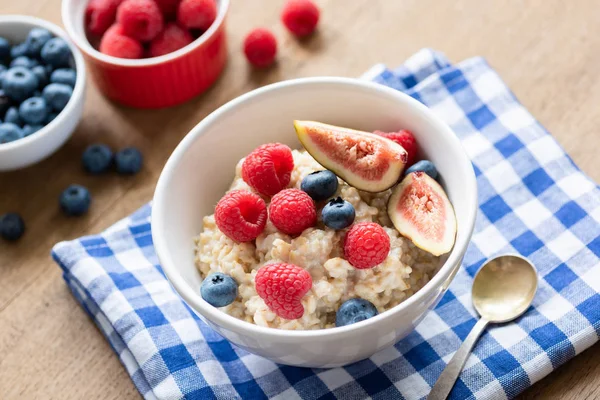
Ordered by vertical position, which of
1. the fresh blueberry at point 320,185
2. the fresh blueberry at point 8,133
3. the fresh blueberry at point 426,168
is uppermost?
the fresh blueberry at point 426,168

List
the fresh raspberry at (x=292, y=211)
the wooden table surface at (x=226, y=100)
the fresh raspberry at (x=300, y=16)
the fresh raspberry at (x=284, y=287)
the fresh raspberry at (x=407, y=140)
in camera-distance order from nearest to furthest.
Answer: the fresh raspberry at (x=284, y=287) < the fresh raspberry at (x=292, y=211) < the fresh raspberry at (x=407, y=140) < the wooden table surface at (x=226, y=100) < the fresh raspberry at (x=300, y=16)

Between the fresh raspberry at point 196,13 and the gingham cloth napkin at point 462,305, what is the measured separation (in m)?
0.68

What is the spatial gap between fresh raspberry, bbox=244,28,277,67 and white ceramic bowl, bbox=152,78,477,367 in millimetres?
652

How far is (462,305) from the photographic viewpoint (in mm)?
1925

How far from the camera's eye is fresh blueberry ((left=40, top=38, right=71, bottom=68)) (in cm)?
241

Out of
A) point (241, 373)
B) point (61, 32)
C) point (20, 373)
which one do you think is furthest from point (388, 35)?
point (20, 373)

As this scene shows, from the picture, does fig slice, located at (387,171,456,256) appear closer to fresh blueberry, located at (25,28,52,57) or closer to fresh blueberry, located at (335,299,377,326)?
fresh blueberry, located at (335,299,377,326)

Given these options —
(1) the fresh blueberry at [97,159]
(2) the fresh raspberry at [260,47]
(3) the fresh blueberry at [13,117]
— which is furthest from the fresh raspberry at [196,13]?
(3) the fresh blueberry at [13,117]

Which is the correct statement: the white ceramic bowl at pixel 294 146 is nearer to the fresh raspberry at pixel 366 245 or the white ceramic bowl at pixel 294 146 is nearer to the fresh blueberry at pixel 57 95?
the fresh raspberry at pixel 366 245

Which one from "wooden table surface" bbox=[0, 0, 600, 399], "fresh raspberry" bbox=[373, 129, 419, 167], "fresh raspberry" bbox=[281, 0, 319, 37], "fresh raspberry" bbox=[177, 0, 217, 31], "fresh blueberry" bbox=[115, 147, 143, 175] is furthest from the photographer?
"fresh raspberry" bbox=[281, 0, 319, 37]

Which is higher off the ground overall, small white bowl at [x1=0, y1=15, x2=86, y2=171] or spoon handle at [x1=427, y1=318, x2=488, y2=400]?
spoon handle at [x1=427, y1=318, x2=488, y2=400]

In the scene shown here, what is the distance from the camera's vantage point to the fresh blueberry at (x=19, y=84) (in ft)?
7.72

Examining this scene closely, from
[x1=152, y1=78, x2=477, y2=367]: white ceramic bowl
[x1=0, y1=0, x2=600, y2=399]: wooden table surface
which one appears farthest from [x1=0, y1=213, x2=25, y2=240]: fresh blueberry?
[x1=152, y1=78, x2=477, y2=367]: white ceramic bowl

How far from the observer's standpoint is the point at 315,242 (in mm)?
1637
